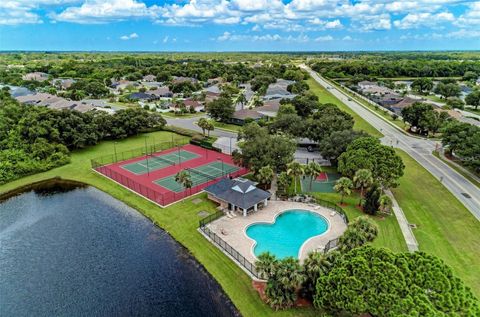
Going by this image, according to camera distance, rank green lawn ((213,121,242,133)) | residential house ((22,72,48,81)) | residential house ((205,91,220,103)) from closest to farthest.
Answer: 1. green lawn ((213,121,242,133))
2. residential house ((205,91,220,103))
3. residential house ((22,72,48,81))

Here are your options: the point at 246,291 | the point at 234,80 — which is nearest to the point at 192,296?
the point at 246,291

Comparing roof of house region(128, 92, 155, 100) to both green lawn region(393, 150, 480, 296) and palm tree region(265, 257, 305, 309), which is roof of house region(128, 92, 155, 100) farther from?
palm tree region(265, 257, 305, 309)

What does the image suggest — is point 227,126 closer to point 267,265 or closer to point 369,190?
point 369,190

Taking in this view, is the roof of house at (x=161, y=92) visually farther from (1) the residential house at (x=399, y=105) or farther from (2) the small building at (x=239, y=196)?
(2) the small building at (x=239, y=196)

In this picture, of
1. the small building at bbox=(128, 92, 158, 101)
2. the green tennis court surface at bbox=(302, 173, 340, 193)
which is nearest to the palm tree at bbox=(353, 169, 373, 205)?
the green tennis court surface at bbox=(302, 173, 340, 193)

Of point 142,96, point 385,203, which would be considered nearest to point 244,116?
point 142,96

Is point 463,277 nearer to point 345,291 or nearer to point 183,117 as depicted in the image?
point 345,291
